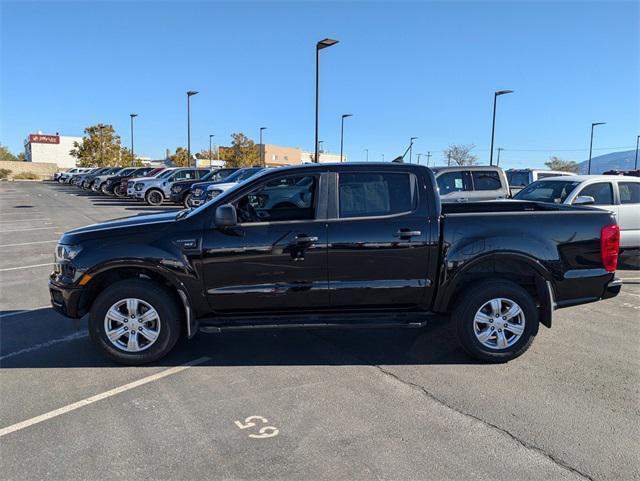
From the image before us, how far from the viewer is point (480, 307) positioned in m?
4.56

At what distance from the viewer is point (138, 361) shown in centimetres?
449

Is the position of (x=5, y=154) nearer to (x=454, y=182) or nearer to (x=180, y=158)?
(x=180, y=158)

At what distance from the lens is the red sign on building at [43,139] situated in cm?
10938

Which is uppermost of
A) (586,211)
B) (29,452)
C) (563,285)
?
(586,211)

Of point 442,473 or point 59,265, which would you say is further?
point 59,265

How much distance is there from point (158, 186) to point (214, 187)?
734 cm

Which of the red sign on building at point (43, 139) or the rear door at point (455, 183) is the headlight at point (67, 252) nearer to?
the rear door at point (455, 183)

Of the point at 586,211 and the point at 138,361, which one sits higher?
the point at 586,211

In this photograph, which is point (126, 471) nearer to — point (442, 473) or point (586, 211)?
point (442, 473)

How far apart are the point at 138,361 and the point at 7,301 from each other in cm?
341

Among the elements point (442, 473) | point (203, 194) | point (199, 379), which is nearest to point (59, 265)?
point (199, 379)

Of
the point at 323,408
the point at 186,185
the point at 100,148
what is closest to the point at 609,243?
the point at 323,408

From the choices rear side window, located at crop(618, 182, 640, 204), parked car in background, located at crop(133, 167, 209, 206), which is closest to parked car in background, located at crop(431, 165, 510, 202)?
rear side window, located at crop(618, 182, 640, 204)

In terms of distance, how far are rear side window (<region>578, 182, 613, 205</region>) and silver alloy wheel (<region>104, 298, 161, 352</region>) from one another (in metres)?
8.34
